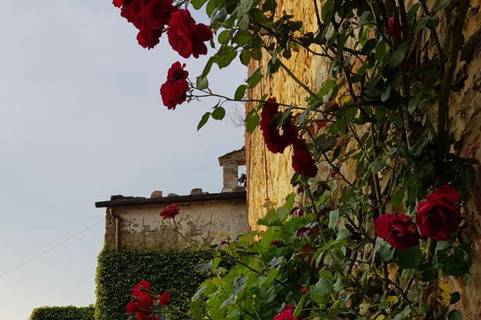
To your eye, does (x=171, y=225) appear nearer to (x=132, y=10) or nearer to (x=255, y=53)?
(x=255, y=53)

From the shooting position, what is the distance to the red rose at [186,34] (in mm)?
1682

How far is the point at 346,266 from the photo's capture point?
2.01 metres

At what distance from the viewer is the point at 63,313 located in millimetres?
15695

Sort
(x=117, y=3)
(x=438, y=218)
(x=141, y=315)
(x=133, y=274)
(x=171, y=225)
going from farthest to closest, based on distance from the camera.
A: (x=171, y=225), (x=133, y=274), (x=141, y=315), (x=117, y=3), (x=438, y=218)

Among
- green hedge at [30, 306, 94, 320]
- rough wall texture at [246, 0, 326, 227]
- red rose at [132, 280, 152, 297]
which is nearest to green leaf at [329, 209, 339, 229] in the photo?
rough wall texture at [246, 0, 326, 227]

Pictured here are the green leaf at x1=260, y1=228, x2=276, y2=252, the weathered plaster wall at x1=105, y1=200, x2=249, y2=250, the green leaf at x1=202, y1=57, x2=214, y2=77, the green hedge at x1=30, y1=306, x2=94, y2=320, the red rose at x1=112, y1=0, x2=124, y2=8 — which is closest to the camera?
the red rose at x1=112, y1=0, x2=124, y2=8

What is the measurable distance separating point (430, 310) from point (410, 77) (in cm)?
53

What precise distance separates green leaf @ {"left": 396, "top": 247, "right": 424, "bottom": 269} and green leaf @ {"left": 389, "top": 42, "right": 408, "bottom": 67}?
42 cm

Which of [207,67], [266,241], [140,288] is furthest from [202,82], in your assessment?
[140,288]

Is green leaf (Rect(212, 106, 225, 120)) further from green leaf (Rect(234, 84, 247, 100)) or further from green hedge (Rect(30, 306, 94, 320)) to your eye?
green hedge (Rect(30, 306, 94, 320))

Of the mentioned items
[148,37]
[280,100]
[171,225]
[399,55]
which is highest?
[280,100]

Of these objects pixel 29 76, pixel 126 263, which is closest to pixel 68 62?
pixel 29 76

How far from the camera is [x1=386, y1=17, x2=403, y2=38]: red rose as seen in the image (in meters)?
1.61

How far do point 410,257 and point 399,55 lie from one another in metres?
0.46
